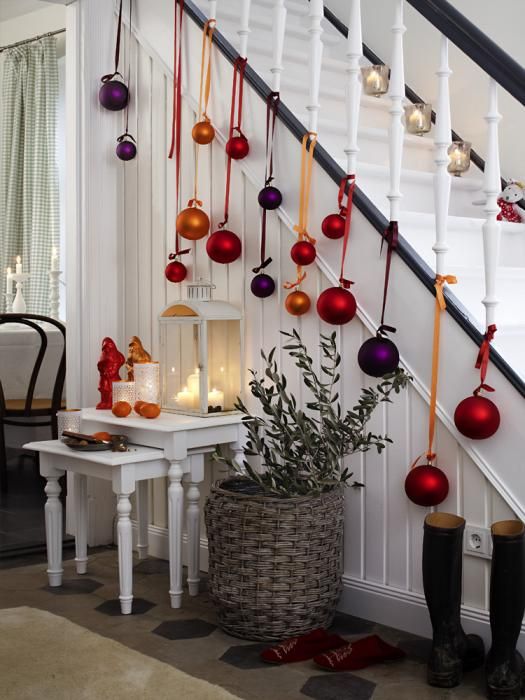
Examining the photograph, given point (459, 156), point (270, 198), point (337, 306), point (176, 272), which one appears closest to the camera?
point (337, 306)

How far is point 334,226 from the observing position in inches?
97.7

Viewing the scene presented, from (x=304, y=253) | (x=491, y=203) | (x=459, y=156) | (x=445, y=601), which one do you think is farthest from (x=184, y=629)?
(x=459, y=156)

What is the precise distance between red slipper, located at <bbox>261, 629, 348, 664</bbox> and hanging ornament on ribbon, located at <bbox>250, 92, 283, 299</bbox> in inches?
39.9

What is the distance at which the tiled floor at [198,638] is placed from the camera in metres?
2.01

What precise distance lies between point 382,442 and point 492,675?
70 cm

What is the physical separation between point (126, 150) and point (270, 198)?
75cm

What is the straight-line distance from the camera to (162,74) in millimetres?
3105

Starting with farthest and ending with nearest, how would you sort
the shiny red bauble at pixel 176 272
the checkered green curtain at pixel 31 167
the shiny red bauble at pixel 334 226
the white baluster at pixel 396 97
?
the checkered green curtain at pixel 31 167, the shiny red bauble at pixel 176 272, the shiny red bauble at pixel 334 226, the white baluster at pixel 396 97

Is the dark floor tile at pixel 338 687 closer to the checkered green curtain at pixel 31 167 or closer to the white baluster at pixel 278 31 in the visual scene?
the white baluster at pixel 278 31

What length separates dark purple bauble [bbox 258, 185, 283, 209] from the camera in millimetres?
2658

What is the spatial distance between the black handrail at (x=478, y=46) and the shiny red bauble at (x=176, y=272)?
1.14 meters

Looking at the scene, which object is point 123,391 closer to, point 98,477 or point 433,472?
point 98,477

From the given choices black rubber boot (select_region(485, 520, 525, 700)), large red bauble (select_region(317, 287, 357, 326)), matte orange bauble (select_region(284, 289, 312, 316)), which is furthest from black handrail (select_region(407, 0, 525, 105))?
black rubber boot (select_region(485, 520, 525, 700))

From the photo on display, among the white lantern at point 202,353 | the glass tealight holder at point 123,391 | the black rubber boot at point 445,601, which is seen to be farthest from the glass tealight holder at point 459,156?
the black rubber boot at point 445,601
